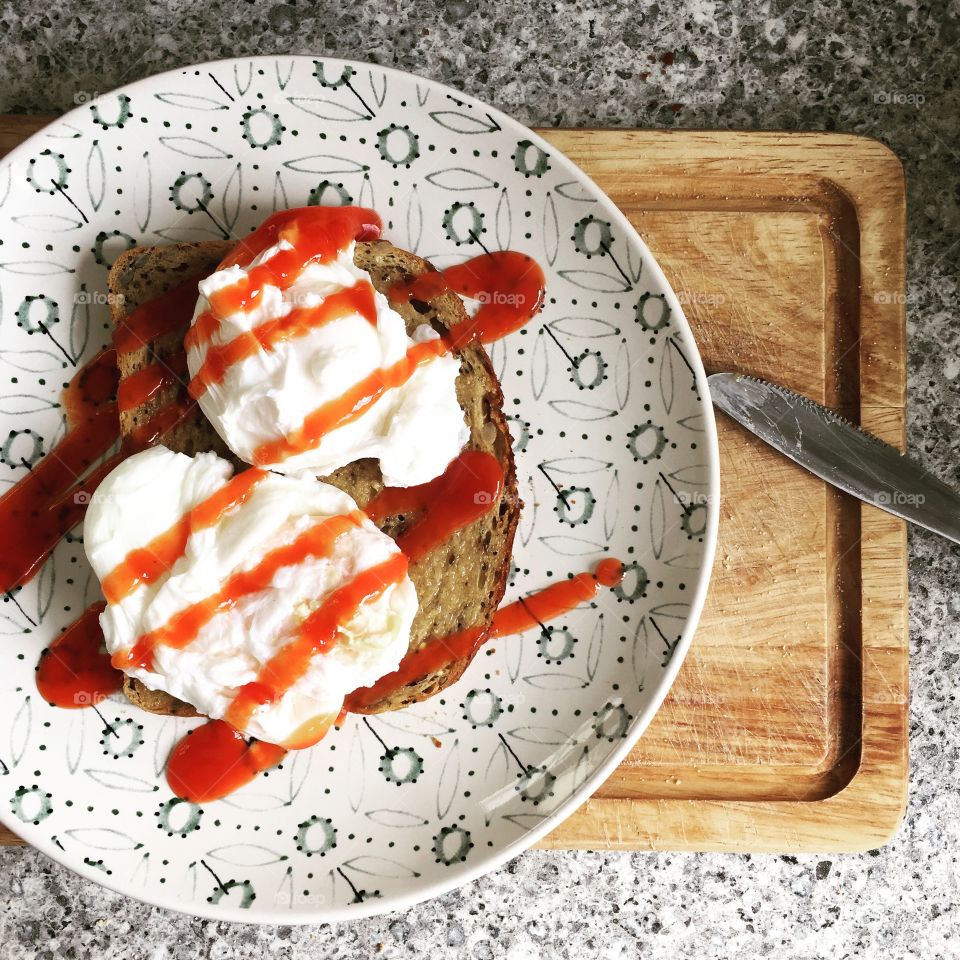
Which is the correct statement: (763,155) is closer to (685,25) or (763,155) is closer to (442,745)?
(685,25)

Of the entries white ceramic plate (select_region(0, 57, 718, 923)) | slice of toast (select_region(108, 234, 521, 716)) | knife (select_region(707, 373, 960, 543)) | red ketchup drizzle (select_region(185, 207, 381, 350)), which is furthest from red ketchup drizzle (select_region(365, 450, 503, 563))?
knife (select_region(707, 373, 960, 543))

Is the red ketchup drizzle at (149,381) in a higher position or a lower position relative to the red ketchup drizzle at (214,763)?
higher

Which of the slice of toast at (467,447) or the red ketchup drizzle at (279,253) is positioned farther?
the slice of toast at (467,447)

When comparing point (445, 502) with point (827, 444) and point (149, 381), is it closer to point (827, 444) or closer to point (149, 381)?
point (149, 381)

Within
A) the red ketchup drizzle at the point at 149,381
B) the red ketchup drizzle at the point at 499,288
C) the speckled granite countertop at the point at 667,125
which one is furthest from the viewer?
the speckled granite countertop at the point at 667,125

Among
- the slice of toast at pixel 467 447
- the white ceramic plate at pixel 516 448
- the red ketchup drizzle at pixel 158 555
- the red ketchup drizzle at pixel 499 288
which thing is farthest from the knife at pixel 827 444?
the red ketchup drizzle at pixel 158 555

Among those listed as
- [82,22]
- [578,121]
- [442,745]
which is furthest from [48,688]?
[578,121]

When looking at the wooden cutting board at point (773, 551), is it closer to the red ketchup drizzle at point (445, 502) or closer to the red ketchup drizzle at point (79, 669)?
the red ketchup drizzle at point (445, 502)

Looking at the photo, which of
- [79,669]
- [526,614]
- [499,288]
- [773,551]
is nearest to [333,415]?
[499,288]
